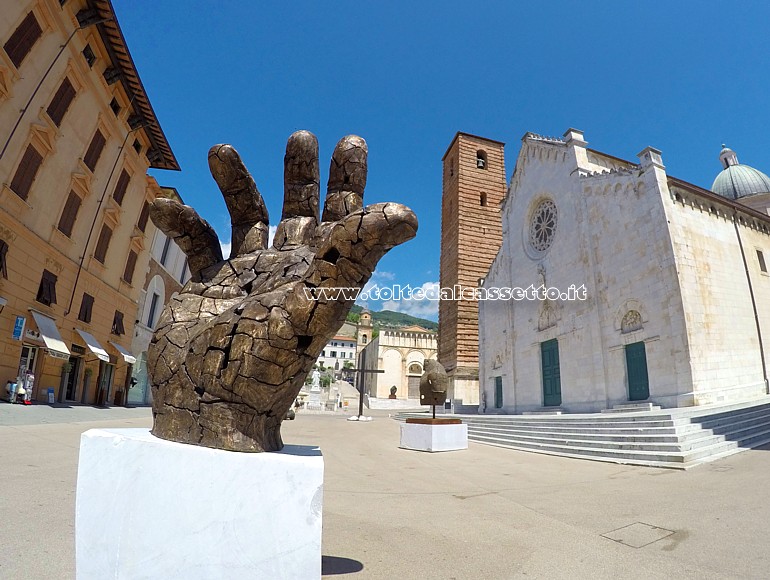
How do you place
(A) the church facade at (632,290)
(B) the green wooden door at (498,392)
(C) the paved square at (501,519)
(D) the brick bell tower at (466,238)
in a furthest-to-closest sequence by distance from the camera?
(D) the brick bell tower at (466,238)
(B) the green wooden door at (498,392)
(A) the church facade at (632,290)
(C) the paved square at (501,519)

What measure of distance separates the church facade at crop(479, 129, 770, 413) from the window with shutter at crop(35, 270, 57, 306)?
2070 cm

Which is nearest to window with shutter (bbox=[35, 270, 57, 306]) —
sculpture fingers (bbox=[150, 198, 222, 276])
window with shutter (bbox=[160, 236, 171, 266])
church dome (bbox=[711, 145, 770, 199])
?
window with shutter (bbox=[160, 236, 171, 266])

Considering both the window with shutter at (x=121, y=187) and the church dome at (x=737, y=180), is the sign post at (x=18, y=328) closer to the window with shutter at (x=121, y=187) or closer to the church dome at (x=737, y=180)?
the window with shutter at (x=121, y=187)

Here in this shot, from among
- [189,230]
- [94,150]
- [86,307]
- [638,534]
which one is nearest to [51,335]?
[86,307]

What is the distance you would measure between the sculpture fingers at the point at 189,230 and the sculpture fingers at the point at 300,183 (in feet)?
2.06

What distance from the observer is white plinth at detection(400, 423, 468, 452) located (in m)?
11.9

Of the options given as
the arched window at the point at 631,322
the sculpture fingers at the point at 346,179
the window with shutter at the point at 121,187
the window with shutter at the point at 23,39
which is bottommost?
the sculpture fingers at the point at 346,179

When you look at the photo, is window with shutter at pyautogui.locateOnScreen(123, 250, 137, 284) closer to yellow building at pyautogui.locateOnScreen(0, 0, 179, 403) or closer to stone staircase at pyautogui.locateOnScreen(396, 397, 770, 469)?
yellow building at pyautogui.locateOnScreen(0, 0, 179, 403)

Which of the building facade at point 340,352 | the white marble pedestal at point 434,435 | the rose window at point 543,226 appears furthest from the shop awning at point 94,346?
the building facade at point 340,352

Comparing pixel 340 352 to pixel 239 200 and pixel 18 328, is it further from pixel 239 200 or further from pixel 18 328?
pixel 239 200

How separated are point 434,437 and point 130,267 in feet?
62.6

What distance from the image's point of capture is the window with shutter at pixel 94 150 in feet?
56.6

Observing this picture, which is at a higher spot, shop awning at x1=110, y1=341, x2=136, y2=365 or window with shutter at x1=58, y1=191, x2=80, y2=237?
window with shutter at x1=58, y1=191, x2=80, y2=237

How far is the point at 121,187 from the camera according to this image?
20.0 meters
